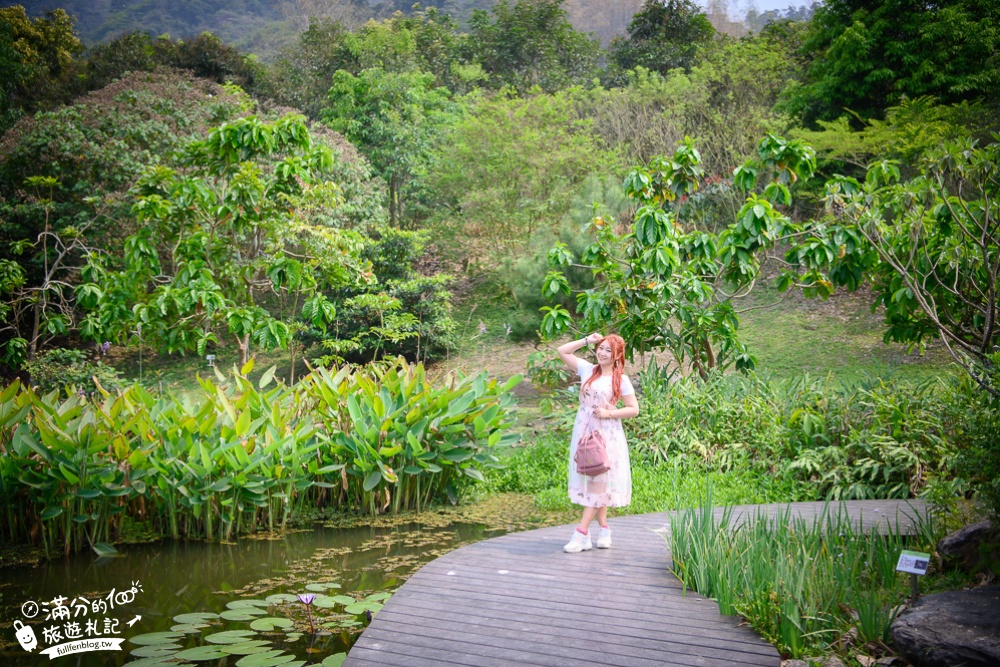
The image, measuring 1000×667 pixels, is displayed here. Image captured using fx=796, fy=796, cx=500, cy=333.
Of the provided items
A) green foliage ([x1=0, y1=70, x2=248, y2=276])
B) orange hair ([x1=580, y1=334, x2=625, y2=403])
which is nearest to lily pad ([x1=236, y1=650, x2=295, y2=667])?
orange hair ([x1=580, y1=334, x2=625, y2=403])

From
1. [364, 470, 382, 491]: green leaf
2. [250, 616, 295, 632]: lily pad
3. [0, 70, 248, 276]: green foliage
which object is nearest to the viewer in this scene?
[250, 616, 295, 632]: lily pad

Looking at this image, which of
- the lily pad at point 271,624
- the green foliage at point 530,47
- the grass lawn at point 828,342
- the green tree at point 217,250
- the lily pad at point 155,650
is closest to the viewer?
the lily pad at point 155,650

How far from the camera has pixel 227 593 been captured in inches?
163

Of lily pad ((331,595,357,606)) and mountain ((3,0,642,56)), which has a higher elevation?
Result: mountain ((3,0,642,56))

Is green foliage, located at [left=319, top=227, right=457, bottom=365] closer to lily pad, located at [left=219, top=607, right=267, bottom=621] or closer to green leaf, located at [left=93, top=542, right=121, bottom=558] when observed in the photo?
green leaf, located at [left=93, top=542, right=121, bottom=558]

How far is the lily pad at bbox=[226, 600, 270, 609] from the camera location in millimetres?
3921

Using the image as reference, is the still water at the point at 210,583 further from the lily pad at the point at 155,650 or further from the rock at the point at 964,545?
the rock at the point at 964,545

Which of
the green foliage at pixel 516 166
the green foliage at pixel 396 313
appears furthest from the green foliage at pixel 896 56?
the green foliage at pixel 396 313

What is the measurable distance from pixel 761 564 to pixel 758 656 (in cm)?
47

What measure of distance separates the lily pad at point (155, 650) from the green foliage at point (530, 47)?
18.6m

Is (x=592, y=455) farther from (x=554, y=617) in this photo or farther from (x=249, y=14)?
(x=249, y=14)

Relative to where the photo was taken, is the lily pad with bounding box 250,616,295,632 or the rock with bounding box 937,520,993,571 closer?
the rock with bounding box 937,520,993,571

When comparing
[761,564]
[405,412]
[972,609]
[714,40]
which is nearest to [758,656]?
[761,564]

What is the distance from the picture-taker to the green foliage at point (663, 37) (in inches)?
769
